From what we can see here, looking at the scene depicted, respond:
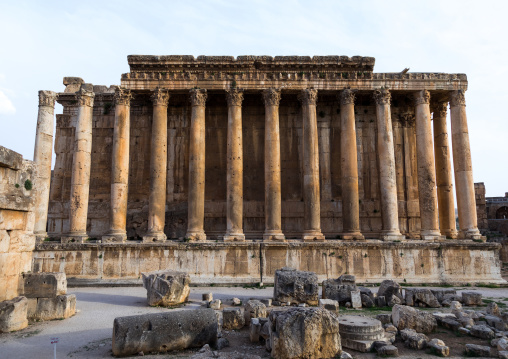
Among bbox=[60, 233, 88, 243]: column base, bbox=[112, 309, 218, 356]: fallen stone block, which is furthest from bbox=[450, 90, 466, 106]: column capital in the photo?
bbox=[60, 233, 88, 243]: column base

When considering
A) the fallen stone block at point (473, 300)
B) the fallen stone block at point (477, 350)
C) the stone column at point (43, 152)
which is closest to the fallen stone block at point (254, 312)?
→ the fallen stone block at point (477, 350)

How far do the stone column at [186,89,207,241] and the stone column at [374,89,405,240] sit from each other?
8.86 m

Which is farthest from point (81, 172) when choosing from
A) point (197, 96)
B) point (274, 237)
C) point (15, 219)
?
point (274, 237)

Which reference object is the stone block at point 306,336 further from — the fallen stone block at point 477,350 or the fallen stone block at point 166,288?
the fallen stone block at point 166,288

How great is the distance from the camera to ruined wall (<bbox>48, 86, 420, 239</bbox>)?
19.9 metres

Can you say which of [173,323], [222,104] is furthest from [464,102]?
[173,323]

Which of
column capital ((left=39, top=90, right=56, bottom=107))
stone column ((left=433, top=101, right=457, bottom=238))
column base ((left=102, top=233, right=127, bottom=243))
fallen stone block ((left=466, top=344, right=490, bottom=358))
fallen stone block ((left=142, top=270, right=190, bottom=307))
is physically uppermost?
column capital ((left=39, top=90, right=56, bottom=107))

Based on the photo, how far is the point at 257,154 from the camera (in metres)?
20.5

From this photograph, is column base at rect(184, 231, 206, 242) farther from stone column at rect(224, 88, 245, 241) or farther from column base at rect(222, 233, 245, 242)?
stone column at rect(224, 88, 245, 241)

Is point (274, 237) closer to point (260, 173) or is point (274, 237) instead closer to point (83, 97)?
point (260, 173)

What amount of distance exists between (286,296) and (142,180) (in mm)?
12149

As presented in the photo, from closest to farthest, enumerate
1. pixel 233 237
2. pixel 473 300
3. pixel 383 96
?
pixel 473 300
pixel 233 237
pixel 383 96

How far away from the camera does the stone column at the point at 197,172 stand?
1736 centimetres

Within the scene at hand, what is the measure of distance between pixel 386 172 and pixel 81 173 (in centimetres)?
1489
